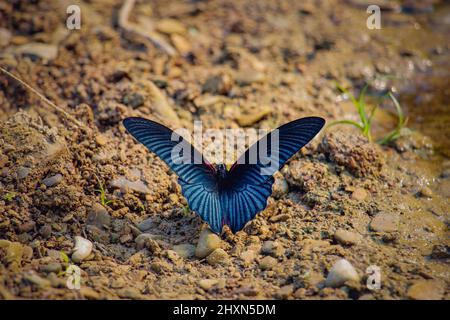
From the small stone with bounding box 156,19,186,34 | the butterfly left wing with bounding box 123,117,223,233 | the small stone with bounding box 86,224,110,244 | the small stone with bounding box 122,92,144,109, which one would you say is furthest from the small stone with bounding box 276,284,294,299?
the small stone with bounding box 156,19,186,34

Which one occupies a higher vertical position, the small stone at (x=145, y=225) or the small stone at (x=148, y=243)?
the small stone at (x=145, y=225)

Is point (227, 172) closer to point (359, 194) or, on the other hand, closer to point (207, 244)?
point (207, 244)

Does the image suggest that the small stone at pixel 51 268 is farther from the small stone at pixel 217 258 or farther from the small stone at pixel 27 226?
the small stone at pixel 217 258

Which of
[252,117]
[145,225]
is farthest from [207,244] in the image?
[252,117]

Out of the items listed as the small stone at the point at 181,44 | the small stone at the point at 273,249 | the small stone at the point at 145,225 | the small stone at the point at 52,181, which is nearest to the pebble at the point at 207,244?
the small stone at the point at 273,249

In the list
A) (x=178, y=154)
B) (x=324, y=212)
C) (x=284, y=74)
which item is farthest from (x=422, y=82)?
(x=178, y=154)

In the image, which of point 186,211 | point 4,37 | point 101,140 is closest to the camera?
point 186,211

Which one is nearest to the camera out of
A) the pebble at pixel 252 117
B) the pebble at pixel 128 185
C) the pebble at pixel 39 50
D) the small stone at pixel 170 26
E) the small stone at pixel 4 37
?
the pebble at pixel 128 185

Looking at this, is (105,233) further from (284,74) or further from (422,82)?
(422,82)
